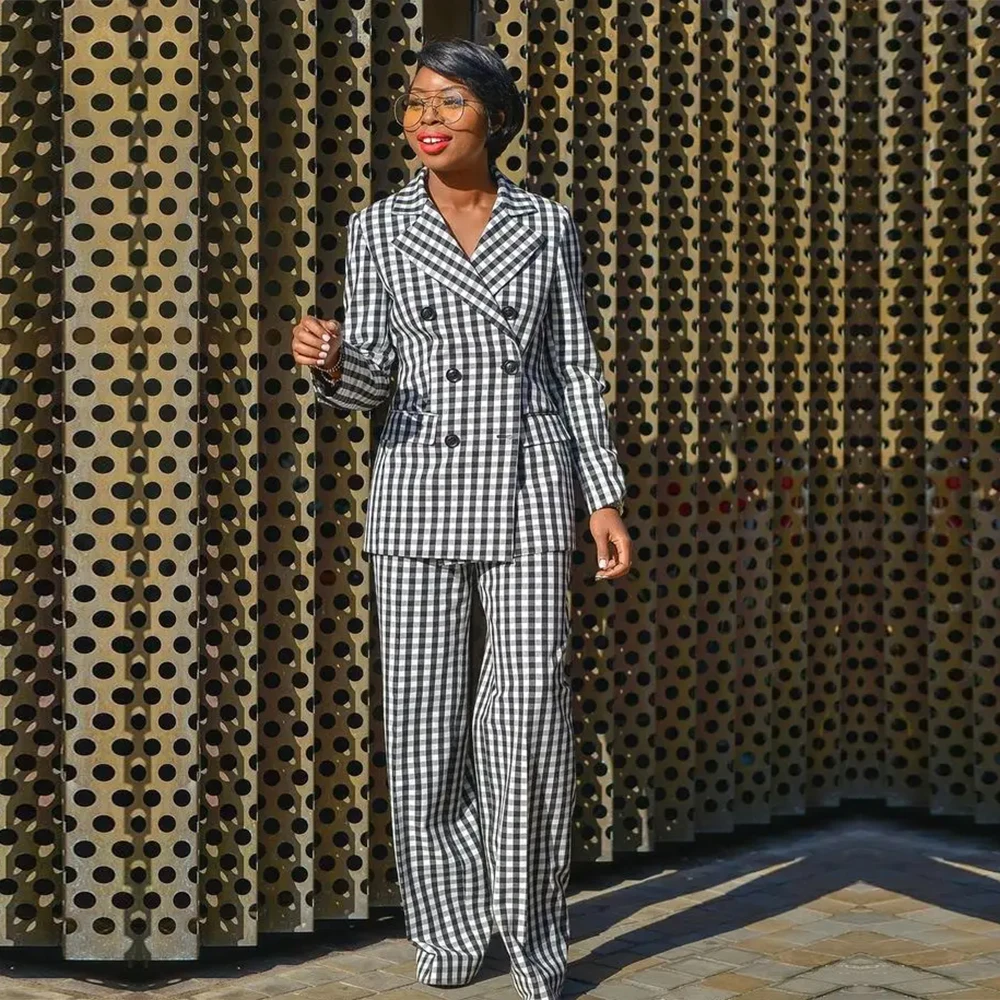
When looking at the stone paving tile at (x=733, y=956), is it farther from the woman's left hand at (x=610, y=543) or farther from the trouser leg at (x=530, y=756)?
the woman's left hand at (x=610, y=543)

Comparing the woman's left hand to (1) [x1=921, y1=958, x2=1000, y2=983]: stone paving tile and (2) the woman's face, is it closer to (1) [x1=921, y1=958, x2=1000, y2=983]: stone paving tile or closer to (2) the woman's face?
(2) the woman's face

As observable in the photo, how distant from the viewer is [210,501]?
511cm

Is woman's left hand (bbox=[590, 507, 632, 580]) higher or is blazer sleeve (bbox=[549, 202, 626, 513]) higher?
blazer sleeve (bbox=[549, 202, 626, 513])

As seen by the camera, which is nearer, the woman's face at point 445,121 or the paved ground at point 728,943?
the woman's face at point 445,121

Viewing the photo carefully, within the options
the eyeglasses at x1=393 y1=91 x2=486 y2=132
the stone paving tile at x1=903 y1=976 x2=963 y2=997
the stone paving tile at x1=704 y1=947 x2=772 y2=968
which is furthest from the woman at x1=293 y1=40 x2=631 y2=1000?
the stone paving tile at x1=903 y1=976 x2=963 y2=997

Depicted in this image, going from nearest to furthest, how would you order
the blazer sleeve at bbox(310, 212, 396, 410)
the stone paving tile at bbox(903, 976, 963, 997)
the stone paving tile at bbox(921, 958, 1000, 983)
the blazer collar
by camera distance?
the blazer collar < the blazer sleeve at bbox(310, 212, 396, 410) < the stone paving tile at bbox(903, 976, 963, 997) < the stone paving tile at bbox(921, 958, 1000, 983)

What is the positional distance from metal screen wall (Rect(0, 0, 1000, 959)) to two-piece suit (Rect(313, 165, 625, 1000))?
566mm

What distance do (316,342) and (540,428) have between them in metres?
0.75

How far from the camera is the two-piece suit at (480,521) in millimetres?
4641

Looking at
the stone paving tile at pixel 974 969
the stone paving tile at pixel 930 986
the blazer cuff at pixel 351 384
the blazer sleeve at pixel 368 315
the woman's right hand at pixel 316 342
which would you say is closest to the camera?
the woman's right hand at pixel 316 342

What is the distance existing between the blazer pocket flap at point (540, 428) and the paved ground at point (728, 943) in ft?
5.34

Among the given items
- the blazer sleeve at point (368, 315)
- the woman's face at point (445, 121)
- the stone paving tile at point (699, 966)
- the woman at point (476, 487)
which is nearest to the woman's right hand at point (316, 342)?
the woman at point (476, 487)

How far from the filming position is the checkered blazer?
183 inches

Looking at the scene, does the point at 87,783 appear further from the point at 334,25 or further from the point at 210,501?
the point at 334,25
